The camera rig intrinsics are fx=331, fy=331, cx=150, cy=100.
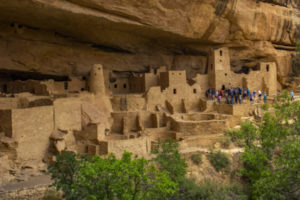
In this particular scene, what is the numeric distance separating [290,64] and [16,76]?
18.9 meters

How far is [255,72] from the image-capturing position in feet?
73.1

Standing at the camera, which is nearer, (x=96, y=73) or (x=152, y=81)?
(x=96, y=73)

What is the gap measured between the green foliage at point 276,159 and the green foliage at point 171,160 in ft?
8.31

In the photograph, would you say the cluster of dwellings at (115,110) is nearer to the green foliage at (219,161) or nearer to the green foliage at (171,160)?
the green foliage at (171,160)

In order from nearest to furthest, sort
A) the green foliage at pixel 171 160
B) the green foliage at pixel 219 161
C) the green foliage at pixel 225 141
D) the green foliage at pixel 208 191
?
the green foliage at pixel 208 191, the green foliage at pixel 171 160, the green foliage at pixel 219 161, the green foliage at pixel 225 141

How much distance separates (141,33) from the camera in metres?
19.2

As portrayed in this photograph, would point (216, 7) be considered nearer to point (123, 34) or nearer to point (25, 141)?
point (123, 34)

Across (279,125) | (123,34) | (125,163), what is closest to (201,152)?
(279,125)

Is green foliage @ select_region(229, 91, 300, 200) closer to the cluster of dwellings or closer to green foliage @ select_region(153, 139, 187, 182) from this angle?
green foliage @ select_region(153, 139, 187, 182)

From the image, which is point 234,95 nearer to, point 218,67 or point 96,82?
point 218,67

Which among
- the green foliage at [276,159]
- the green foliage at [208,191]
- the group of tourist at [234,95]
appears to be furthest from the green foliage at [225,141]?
→ the group of tourist at [234,95]

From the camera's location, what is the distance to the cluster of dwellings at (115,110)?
12656 millimetres

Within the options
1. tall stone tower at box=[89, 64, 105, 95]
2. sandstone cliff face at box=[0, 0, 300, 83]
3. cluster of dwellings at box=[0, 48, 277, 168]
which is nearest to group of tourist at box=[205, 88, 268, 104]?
cluster of dwellings at box=[0, 48, 277, 168]

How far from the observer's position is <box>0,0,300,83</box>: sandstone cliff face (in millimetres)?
15956
